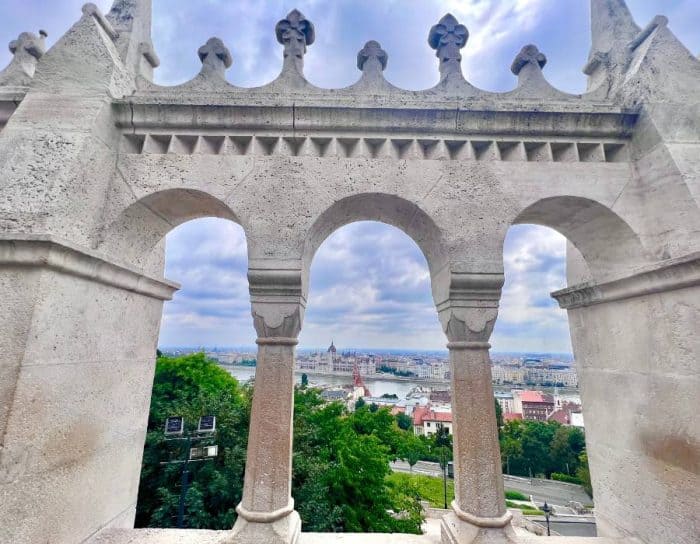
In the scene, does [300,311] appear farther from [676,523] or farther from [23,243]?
[676,523]

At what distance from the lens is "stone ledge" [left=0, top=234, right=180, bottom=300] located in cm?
240

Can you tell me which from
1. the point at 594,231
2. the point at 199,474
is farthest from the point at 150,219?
the point at 199,474

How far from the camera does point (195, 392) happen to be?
1549cm

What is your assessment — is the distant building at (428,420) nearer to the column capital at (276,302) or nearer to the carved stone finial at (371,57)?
the column capital at (276,302)

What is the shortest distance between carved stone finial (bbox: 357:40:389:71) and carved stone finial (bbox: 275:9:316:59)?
0.66m

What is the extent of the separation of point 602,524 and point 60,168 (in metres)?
6.10

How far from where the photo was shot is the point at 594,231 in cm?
347

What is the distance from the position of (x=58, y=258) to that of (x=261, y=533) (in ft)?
8.41

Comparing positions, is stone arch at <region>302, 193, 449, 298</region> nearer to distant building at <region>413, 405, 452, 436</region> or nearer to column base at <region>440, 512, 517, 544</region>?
column base at <region>440, 512, 517, 544</region>

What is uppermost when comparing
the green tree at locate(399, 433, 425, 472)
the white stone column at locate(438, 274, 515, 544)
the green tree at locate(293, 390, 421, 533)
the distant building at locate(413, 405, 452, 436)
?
the white stone column at locate(438, 274, 515, 544)

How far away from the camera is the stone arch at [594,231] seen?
3.18 metres

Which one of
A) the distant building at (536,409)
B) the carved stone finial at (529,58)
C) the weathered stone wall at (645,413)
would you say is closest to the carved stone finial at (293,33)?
the carved stone finial at (529,58)

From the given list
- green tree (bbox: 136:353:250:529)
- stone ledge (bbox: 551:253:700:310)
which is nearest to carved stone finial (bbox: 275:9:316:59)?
stone ledge (bbox: 551:253:700:310)

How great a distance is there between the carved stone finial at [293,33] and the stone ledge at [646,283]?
13.0 feet
